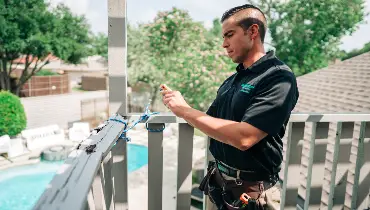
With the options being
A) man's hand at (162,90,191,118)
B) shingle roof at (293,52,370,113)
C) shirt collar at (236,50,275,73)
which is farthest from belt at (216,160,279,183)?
shingle roof at (293,52,370,113)

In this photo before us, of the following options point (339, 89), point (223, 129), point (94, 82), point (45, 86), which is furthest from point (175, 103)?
point (94, 82)

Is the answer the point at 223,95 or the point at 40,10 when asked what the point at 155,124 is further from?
the point at 40,10

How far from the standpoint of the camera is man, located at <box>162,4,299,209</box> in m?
1.21

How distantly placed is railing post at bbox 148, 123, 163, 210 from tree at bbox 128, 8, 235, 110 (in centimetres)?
1490

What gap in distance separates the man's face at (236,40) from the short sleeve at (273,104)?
251mm

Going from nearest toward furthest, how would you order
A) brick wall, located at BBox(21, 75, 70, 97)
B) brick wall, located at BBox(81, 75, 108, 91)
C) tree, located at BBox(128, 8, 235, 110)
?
tree, located at BBox(128, 8, 235, 110), brick wall, located at BBox(21, 75, 70, 97), brick wall, located at BBox(81, 75, 108, 91)

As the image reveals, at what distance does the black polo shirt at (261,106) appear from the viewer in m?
1.19

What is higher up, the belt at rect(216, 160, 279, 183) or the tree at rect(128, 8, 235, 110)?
the tree at rect(128, 8, 235, 110)

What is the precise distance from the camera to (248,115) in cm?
121

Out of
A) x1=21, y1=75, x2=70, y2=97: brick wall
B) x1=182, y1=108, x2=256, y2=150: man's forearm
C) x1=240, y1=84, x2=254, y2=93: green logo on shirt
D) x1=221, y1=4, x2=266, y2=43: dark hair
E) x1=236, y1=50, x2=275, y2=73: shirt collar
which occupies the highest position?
x1=221, y1=4, x2=266, y2=43: dark hair

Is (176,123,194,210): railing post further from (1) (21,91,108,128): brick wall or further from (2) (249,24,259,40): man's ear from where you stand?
(1) (21,91,108,128): brick wall

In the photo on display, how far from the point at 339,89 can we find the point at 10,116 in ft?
45.0

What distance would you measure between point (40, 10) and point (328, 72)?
17.3 metres

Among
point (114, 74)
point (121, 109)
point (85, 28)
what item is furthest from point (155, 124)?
point (85, 28)
